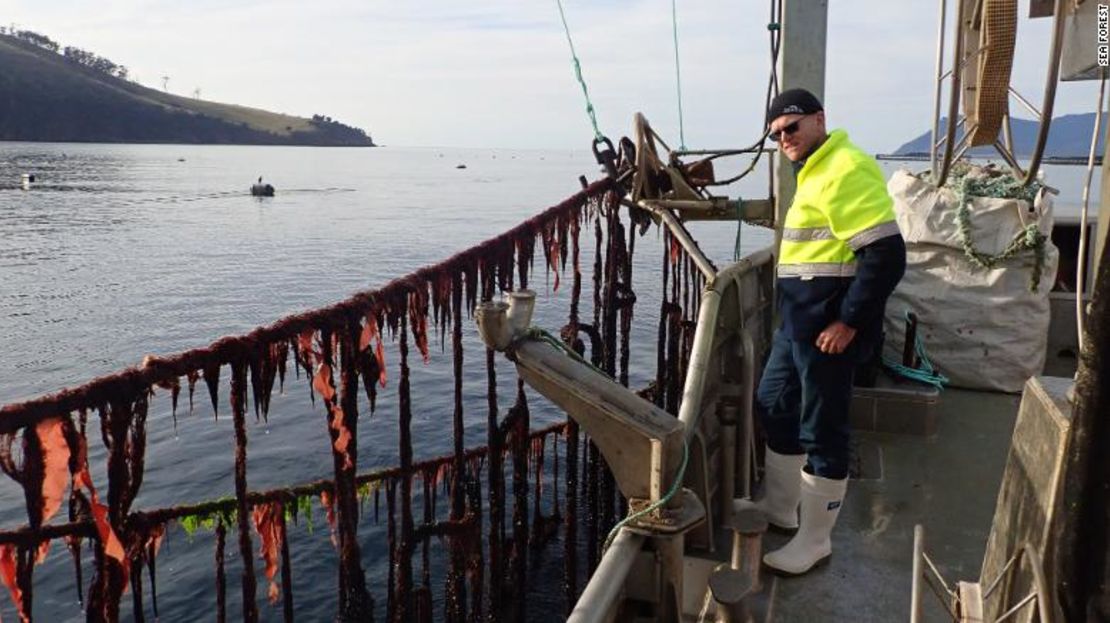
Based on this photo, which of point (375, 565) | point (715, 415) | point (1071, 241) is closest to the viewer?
point (715, 415)

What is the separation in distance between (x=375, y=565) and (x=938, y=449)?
9.39 meters

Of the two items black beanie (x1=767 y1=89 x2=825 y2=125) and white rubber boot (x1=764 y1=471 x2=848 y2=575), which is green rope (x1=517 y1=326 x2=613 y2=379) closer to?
white rubber boot (x1=764 y1=471 x2=848 y2=575)

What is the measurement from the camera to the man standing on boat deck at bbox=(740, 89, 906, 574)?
4.15 meters

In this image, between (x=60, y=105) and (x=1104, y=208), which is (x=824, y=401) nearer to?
(x=1104, y=208)

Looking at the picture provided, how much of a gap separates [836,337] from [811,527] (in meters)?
1.18

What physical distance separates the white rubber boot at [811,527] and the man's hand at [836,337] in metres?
0.78

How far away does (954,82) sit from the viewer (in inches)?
164

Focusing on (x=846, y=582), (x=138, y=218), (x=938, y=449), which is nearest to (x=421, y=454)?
(x=938, y=449)

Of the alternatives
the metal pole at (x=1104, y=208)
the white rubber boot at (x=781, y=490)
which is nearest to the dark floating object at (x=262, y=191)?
the white rubber boot at (x=781, y=490)

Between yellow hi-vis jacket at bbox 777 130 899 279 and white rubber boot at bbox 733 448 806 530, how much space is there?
118 cm

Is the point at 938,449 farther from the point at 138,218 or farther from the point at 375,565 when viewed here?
the point at 138,218

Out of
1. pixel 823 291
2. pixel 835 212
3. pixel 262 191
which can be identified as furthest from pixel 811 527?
pixel 262 191

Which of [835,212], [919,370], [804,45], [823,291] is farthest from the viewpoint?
[919,370]

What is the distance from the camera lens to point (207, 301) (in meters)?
30.9
